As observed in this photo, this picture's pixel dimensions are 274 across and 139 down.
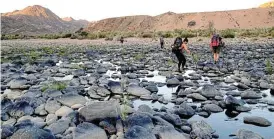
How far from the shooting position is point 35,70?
17.3 meters

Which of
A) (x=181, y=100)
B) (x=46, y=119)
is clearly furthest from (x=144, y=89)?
(x=46, y=119)

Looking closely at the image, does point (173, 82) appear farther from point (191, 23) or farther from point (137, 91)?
point (191, 23)

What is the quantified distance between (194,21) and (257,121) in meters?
107

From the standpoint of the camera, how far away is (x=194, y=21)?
113062 millimetres

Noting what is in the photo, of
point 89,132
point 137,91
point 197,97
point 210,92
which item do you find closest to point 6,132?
point 89,132

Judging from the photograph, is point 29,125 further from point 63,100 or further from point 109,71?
point 109,71

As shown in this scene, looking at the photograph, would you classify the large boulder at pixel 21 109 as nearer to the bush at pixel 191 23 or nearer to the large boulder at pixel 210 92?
the large boulder at pixel 210 92

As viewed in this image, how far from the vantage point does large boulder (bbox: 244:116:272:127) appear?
7.84 meters

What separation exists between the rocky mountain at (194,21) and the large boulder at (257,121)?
9177 cm

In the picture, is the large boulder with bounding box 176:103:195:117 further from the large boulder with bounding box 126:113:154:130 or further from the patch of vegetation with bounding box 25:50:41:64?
the patch of vegetation with bounding box 25:50:41:64

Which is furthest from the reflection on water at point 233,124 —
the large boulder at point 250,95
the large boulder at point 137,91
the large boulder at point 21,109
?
the large boulder at point 21,109

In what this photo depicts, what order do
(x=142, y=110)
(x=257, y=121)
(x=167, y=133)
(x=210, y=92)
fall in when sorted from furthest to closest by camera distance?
(x=210, y=92), (x=142, y=110), (x=257, y=121), (x=167, y=133)

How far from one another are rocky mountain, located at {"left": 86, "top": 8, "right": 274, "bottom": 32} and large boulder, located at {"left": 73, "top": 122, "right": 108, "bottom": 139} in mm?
94134

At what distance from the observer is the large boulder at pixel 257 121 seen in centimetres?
784
